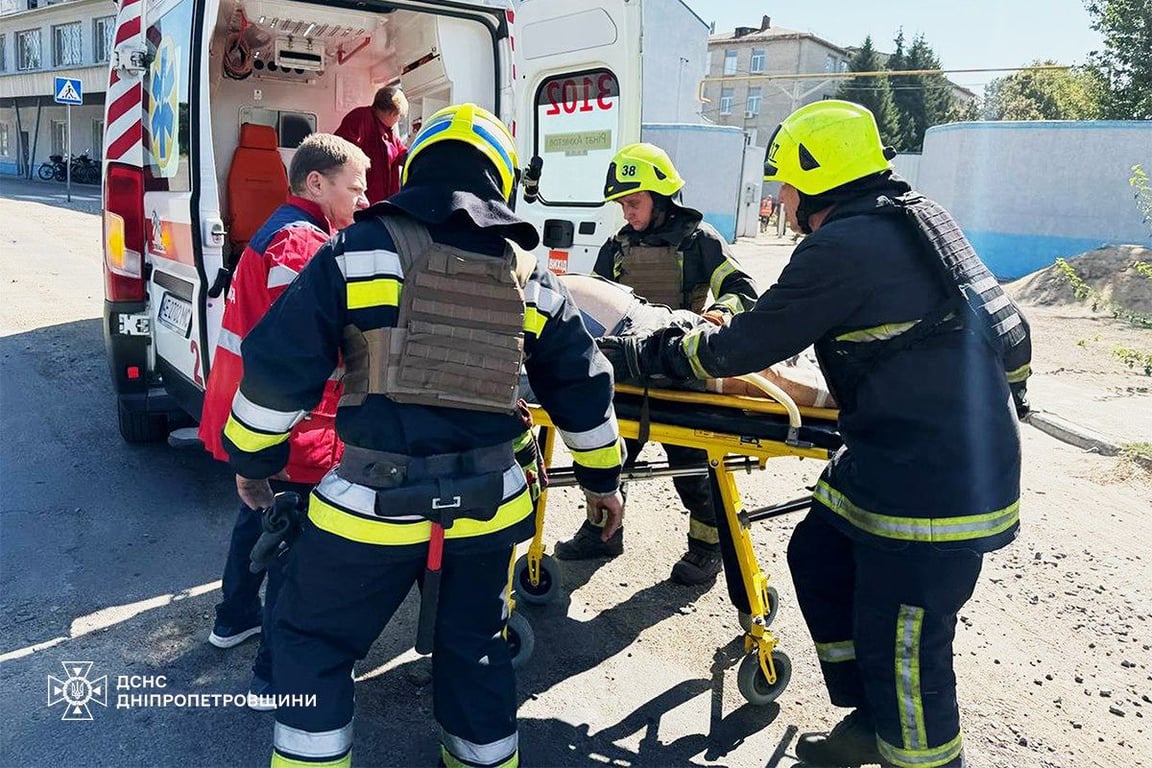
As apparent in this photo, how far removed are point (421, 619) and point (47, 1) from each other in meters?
47.6

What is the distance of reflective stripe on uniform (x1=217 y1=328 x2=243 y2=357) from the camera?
7.88ft

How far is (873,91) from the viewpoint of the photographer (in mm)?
40281

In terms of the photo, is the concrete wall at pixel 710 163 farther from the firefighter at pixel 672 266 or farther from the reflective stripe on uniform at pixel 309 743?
the reflective stripe on uniform at pixel 309 743

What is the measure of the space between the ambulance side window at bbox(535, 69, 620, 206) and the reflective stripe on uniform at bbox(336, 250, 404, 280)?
3.07 m

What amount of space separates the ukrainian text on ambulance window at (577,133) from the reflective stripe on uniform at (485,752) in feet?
11.3

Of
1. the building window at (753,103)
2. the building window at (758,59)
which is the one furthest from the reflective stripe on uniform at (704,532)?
the building window at (758,59)

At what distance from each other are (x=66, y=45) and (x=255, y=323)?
41.7 m

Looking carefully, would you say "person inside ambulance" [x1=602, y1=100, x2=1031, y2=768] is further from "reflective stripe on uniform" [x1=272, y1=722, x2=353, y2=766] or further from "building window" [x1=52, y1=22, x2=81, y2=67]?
"building window" [x1=52, y1=22, x2=81, y2=67]

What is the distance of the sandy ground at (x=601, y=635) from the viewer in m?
2.59

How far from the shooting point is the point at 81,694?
8.69ft

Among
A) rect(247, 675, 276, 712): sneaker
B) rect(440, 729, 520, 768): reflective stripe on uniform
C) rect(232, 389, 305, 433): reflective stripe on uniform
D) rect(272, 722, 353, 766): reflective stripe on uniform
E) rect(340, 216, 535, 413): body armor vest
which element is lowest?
rect(247, 675, 276, 712): sneaker

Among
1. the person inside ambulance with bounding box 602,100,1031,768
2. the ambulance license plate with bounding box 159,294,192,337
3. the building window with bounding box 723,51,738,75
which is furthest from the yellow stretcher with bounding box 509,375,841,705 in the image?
the building window with bounding box 723,51,738,75

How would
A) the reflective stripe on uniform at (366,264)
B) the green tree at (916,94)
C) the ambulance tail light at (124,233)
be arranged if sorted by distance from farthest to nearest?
the green tree at (916,94) < the ambulance tail light at (124,233) < the reflective stripe on uniform at (366,264)

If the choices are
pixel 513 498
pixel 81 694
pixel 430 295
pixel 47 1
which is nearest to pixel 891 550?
pixel 513 498
